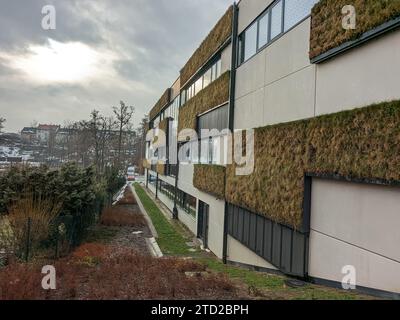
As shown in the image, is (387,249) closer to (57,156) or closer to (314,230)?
(314,230)

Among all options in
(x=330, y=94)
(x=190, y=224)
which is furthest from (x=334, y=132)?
(x=190, y=224)

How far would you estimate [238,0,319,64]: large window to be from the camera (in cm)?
1033

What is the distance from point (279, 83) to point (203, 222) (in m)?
10.9

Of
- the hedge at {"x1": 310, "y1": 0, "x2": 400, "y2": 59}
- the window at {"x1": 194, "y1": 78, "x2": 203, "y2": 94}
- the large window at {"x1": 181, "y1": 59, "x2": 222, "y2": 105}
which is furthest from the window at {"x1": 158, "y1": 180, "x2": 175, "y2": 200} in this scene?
the hedge at {"x1": 310, "y1": 0, "x2": 400, "y2": 59}

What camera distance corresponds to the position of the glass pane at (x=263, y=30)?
12742 millimetres

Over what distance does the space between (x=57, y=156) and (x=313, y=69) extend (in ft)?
281

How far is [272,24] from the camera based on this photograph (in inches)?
481

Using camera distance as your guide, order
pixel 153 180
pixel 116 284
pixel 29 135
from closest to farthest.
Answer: pixel 116 284 < pixel 153 180 < pixel 29 135

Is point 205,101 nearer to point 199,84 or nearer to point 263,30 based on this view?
point 199,84

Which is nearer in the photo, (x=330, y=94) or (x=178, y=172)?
(x=330, y=94)

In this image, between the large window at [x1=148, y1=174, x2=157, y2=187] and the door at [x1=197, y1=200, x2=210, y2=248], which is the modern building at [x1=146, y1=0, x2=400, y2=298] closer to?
the door at [x1=197, y1=200, x2=210, y2=248]

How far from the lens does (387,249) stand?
21.5 ft

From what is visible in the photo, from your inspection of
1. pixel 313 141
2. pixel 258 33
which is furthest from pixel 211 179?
pixel 313 141

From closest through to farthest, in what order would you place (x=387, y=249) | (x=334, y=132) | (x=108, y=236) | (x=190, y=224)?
(x=387, y=249), (x=334, y=132), (x=108, y=236), (x=190, y=224)
